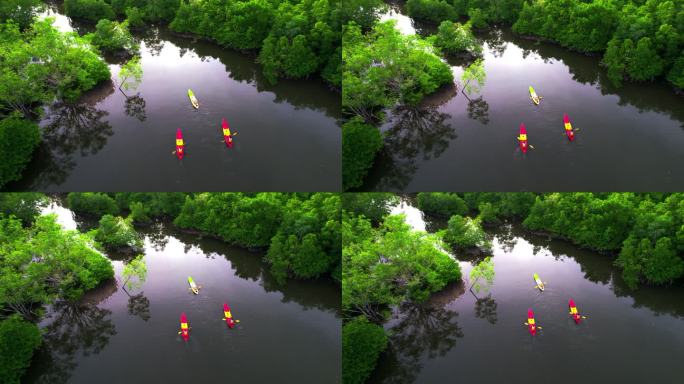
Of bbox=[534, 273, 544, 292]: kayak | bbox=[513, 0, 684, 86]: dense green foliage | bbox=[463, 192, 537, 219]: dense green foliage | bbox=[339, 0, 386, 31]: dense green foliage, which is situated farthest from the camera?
bbox=[513, 0, 684, 86]: dense green foliage

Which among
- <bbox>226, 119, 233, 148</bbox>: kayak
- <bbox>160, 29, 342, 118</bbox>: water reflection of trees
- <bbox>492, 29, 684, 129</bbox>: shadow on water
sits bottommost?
<bbox>226, 119, 233, 148</bbox>: kayak

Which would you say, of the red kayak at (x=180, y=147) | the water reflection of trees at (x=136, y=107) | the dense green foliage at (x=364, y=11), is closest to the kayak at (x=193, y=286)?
the red kayak at (x=180, y=147)

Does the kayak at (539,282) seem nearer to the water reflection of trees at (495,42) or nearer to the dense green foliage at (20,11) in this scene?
the water reflection of trees at (495,42)

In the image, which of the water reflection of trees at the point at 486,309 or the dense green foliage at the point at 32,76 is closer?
the dense green foliage at the point at 32,76

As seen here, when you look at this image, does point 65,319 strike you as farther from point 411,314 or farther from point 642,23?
point 642,23

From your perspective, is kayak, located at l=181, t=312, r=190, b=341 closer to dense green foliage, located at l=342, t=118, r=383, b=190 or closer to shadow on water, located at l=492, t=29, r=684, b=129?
dense green foliage, located at l=342, t=118, r=383, b=190

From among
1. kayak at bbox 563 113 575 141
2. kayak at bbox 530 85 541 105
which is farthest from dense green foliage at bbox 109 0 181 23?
kayak at bbox 563 113 575 141
